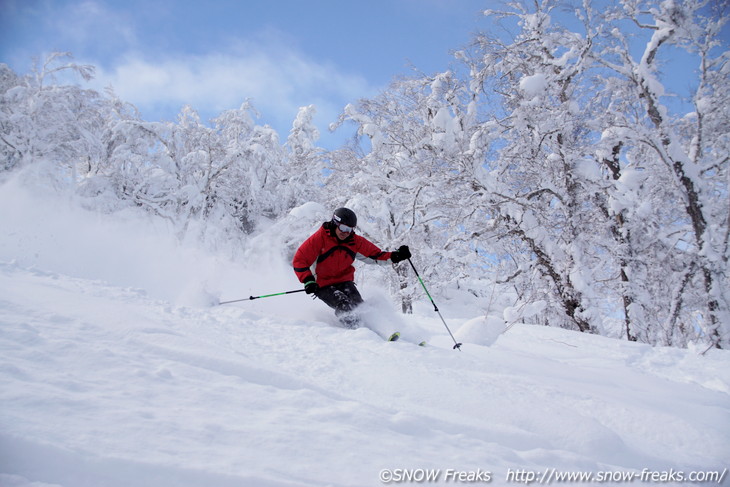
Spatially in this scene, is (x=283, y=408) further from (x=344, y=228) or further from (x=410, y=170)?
(x=410, y=170)

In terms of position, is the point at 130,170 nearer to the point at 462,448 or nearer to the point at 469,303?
the point at 469,303

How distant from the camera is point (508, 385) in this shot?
2.82m

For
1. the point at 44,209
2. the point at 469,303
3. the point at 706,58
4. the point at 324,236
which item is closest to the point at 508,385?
the point at 324,236

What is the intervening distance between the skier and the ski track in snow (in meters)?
1.40

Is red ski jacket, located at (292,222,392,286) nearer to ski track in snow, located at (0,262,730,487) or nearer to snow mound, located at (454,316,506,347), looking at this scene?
ski track in snow, located at (0,262,730,487)

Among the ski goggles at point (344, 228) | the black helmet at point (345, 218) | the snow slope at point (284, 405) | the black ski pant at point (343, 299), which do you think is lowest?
the snow slope at point (284, 405)

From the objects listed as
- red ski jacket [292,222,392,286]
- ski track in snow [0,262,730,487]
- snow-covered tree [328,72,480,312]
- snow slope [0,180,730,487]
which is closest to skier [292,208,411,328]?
red ski jacket [292,222,392,286]

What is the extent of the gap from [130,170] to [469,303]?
1870 cm

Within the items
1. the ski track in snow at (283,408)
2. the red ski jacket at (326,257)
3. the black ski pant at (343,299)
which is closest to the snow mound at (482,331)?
the ski track in snow at (283,408)

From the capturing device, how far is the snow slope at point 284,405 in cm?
148

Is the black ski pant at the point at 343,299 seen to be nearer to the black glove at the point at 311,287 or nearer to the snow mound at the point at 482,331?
the black glove at the point at 311,287

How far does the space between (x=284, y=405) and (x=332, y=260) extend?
3.49 meters

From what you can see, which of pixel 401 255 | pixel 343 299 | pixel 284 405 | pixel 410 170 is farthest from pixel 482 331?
pixel 410 170

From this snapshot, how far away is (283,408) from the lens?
2.00m
